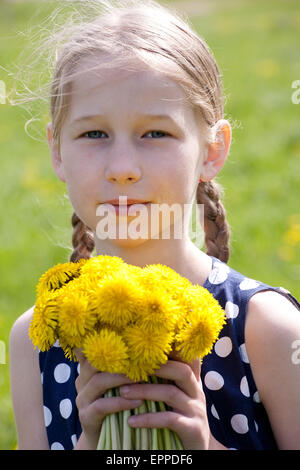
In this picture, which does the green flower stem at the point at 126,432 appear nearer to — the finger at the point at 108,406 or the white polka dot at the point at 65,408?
the finger at the point at 108,406

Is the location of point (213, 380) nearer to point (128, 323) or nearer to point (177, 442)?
point (177, 442)

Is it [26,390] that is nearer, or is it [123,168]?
[123,168]

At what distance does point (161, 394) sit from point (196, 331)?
0.70 feet

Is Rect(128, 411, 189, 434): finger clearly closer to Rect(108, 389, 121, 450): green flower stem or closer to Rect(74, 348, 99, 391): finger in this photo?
Rect(108, 389, 121, 450): green flower stem

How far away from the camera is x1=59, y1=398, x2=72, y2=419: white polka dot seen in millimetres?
2516

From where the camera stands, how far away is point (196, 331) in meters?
1.77

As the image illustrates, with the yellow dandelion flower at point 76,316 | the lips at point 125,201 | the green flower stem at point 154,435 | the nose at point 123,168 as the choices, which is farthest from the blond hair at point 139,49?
the green flower stem at point 154,435

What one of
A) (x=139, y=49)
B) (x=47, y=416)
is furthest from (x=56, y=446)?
(x=139, y=49)

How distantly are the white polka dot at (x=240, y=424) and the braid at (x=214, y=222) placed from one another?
→ 87 cm

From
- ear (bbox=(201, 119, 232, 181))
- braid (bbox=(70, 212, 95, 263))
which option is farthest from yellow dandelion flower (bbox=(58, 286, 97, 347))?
braid (bbox=(70, 212, 95, 263))

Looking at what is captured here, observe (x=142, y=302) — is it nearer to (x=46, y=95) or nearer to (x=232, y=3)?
(x=46, y=95)

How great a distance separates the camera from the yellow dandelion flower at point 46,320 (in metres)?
1.81

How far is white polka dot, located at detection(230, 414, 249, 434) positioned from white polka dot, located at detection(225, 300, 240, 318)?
35 cm

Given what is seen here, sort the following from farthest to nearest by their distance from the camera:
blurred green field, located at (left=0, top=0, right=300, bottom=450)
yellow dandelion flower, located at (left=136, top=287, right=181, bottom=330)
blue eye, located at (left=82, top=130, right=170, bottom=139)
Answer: blurred green field, located at (left=0, top=0, right=300, bottom=450)
blue eye, located at (left=82, top=130, right=170, bottom=139)
yellow dandelion flower, located at (left=136, top=287, right=181, bottom=330)
